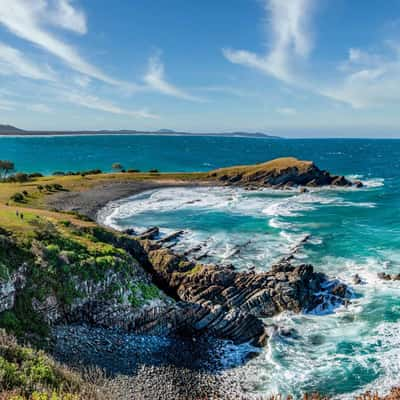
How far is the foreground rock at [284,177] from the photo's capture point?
3533 inches

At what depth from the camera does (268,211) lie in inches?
2420

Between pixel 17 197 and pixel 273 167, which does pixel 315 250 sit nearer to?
pixel 17 197

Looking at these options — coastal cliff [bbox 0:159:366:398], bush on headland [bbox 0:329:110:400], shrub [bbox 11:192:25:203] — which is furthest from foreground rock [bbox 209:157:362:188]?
bush on headland [bbox 0:329:110:400]

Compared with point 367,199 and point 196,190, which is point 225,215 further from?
point 367,199

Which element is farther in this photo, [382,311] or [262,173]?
[262,173]

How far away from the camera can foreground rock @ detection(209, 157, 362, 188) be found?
89750 millimetres

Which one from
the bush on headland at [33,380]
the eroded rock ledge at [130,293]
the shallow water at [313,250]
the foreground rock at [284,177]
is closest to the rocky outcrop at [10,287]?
the eroded rock ledge at [130,293]

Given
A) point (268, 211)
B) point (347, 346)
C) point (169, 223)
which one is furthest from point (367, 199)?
point (347, 346)

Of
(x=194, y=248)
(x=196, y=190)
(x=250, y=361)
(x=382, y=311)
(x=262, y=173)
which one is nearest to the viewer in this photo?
(x=250, y=361)

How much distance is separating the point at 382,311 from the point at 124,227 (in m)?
35.0

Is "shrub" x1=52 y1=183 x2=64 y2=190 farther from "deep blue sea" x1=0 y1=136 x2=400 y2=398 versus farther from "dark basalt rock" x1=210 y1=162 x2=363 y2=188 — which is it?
"dark basalt rock" x1=210 y1=162 x2=363 y2=188

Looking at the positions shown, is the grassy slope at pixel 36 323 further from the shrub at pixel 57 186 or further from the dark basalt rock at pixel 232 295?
the shrub at pixel 57 186

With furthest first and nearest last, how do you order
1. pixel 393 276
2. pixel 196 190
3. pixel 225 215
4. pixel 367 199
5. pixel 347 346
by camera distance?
pixel 196 190 → pixel 367 199 → pixel 225 215 → pixel 393 276 → pixel 347 346

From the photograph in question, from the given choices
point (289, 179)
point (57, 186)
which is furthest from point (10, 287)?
point (289, 179)
